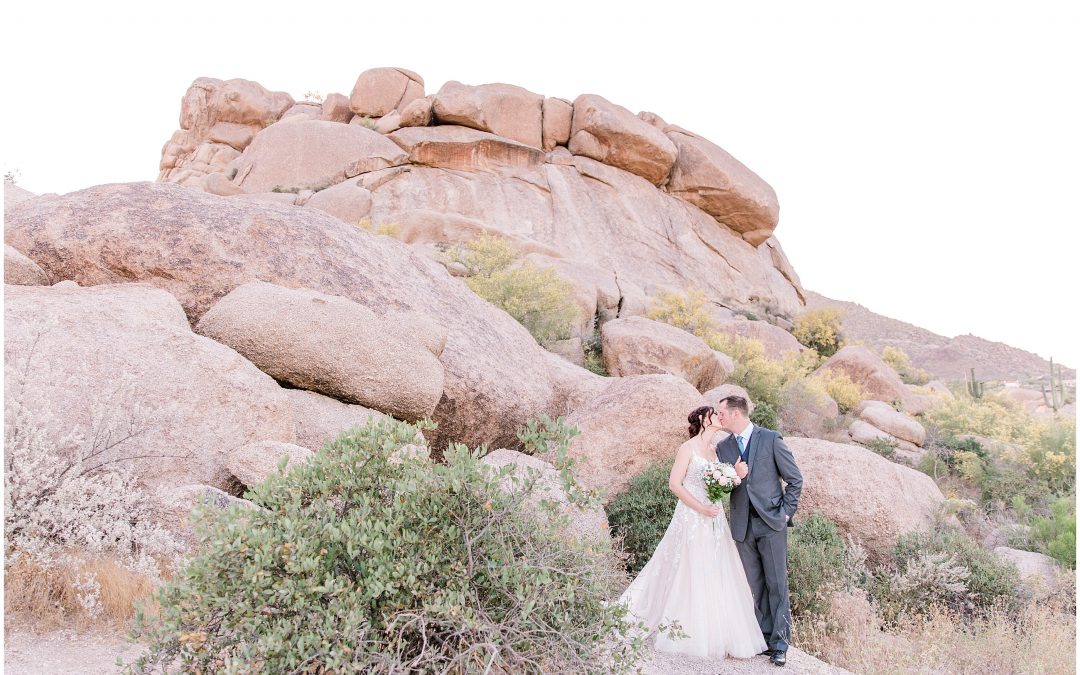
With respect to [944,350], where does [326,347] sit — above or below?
above

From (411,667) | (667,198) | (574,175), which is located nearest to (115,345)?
(411,667)

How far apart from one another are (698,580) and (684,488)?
29.6 inches

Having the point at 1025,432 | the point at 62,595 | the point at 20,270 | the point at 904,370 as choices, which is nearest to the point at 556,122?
the point at 904,370

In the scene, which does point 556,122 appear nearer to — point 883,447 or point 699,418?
point 883,447

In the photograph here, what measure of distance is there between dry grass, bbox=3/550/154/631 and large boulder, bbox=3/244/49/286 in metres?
3.93

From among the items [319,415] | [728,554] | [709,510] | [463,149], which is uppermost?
[463,149]

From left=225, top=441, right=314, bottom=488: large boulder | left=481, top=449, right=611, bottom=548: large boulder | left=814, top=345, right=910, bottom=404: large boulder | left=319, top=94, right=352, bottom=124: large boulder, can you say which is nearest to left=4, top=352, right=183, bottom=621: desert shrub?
Result: left=225, top=441, right=314, bottom=488: large boulder

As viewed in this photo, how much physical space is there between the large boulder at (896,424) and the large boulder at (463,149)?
668 inches

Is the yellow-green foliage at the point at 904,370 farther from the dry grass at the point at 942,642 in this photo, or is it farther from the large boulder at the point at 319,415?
the large boulder at the point at 319,415

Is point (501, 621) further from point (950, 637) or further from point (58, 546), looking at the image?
point (950, 637)

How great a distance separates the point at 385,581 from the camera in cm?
306

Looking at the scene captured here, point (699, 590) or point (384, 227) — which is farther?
point (384, 227)

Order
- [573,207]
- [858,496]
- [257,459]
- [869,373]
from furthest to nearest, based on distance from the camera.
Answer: [573,207] → [869,373] → [858,496] → [257,459]

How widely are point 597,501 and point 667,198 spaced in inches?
1115
